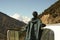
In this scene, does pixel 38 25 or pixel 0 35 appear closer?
pixel 38 25

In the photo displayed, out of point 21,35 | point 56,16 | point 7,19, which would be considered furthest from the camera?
point 56,16

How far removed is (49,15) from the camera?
16969 mm

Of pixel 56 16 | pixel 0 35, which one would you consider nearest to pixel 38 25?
pixel 0 35

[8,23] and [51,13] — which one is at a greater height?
[51,13]

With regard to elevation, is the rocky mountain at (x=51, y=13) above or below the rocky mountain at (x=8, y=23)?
above

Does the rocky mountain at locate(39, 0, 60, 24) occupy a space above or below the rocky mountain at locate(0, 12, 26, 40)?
above

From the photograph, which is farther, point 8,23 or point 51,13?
point 51,13

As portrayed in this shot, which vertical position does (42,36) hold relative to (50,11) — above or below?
below

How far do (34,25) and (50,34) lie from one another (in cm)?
54

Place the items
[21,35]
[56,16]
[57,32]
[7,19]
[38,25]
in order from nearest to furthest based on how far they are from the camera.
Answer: [38,25]
[21,35]
[57,32]
[7,19]
[56,16]

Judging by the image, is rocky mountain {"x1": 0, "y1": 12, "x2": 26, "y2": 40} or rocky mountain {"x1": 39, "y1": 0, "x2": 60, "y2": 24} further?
rocky mountain {"x1": 39, "y1": 0, "x2": 60, "y2": 24}

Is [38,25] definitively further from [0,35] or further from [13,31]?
[0,35]

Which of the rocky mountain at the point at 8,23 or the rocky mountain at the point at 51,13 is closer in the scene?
the rocky mountain at the point at 8,23

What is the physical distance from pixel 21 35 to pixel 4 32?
378 cm
